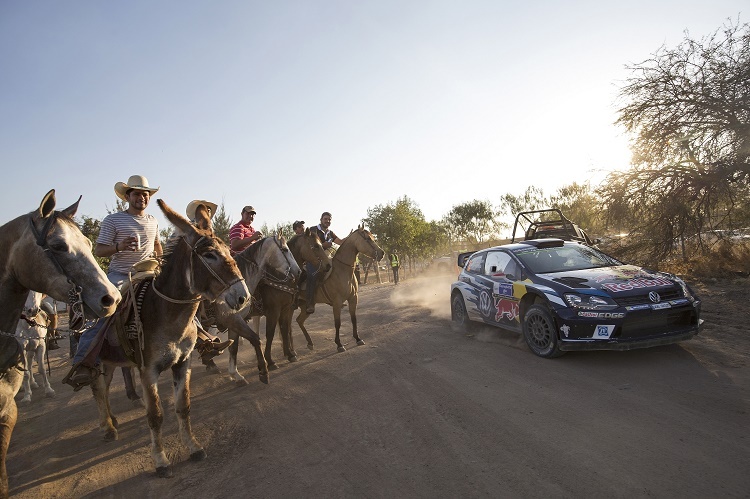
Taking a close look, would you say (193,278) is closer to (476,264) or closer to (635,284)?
(635,284)

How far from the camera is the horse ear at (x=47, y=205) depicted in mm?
3096

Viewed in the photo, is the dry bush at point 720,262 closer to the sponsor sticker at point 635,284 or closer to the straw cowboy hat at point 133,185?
the sponsor sticker at point 635,284

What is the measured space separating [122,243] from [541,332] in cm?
607

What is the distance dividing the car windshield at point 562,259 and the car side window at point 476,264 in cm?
117

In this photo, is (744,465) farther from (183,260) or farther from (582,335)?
(183,260)

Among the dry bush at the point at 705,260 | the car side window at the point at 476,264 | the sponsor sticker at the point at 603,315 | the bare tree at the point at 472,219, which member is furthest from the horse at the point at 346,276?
the bare tree at the point at 472,219

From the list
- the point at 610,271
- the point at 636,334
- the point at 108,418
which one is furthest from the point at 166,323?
the point at 610,271

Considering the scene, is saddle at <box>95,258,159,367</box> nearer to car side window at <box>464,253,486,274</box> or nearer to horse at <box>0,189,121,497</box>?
horse at <box>0,189,121,497</box>

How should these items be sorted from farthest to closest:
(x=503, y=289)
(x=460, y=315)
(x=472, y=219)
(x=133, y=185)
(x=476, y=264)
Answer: (x=472, y=219)
(x=460, y=315)
(x=476, y=264)
(x=503, y=289)
(x=133, y=185)

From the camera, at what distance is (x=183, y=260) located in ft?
14.6

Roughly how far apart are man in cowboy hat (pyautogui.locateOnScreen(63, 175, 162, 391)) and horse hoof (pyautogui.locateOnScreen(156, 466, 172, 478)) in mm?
1230

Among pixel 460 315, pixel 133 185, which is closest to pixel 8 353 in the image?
pixel 133 185

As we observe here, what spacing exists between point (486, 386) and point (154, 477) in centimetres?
405

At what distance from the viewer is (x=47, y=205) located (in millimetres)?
3172
